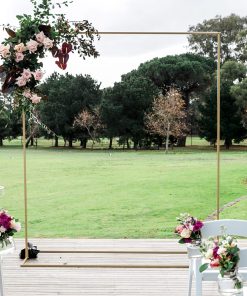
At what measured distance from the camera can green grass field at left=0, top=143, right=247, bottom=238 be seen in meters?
9.02

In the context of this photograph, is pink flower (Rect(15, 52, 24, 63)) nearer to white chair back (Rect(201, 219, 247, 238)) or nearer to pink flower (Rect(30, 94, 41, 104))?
pink flower (Rect(30, 94, 41, 104))

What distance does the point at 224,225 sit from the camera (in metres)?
3.44

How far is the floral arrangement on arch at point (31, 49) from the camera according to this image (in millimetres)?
4375

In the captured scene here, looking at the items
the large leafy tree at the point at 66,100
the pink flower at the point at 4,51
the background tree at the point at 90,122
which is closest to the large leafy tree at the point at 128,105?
the background tree at the point at 90,122

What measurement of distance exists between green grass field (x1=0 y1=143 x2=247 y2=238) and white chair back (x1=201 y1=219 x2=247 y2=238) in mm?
4433

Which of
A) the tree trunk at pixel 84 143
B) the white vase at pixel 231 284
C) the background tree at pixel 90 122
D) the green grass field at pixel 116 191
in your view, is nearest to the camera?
the white vase at pixel 231 284

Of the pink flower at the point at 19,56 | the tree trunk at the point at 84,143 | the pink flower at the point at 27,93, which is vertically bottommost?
the tree trunk at the point at 84,143

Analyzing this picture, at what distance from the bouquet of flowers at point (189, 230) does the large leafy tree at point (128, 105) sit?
333cm

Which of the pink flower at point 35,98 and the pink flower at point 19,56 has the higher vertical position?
the pink flower at point 19,56

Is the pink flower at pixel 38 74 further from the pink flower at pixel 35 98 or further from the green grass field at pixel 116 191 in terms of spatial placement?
the green grass field at pixel 116 191

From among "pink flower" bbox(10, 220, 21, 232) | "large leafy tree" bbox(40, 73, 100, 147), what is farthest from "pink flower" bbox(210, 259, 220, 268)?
"large leafy tree" bbox(40, 73, 100, 147)

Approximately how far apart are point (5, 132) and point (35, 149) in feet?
4.17

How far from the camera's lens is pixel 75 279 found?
15.1 feet

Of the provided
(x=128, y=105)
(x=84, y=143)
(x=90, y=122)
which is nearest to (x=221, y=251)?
(x=90, y=122)
